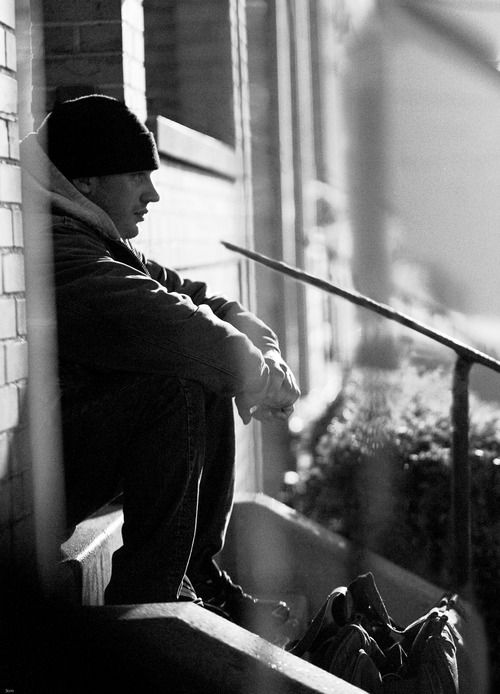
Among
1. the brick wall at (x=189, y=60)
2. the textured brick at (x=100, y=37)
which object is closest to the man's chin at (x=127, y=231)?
the textured brick at (x=100, y=37)

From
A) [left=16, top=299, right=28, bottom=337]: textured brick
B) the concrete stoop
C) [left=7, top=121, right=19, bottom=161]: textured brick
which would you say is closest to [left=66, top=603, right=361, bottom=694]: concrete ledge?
the concrete stoop

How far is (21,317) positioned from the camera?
2596mm

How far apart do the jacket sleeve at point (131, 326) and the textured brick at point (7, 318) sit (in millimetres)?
128

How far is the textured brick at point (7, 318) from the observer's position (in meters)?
2.47

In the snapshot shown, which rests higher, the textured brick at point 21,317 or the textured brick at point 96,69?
the textured brick at point 96,69

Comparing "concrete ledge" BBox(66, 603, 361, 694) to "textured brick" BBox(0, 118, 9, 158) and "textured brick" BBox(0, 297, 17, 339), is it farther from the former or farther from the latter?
"textured brick" BBox(0, 118, 9, 158)

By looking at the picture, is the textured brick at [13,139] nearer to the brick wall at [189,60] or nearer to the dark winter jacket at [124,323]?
the dark winter jacket at [124,323]

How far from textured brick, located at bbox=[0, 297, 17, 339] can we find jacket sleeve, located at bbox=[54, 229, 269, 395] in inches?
5.0

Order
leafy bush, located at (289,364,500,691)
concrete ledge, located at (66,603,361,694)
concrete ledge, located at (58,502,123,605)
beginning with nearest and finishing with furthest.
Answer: concrete ledge, located at (66,603,361,694), concrete ledge, located at (58,502,123,605), leafy bush, located at (289,364,500,691)

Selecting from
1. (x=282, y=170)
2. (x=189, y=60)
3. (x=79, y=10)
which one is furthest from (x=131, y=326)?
(x=282, y=170)

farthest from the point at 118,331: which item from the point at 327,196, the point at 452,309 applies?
the point at 327,196

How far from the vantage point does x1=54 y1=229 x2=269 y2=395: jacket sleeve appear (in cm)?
262

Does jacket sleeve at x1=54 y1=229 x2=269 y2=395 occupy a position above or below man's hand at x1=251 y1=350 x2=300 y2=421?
above

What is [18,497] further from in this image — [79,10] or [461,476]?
[79,10]
